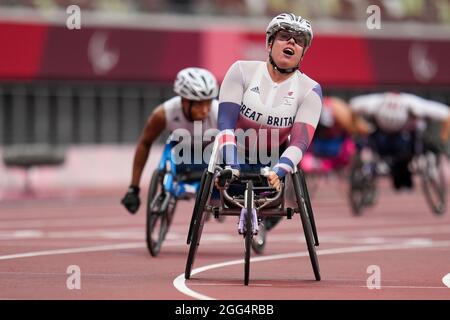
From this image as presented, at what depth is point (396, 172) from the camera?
72.8ft

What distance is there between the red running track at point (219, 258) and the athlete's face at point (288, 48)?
1722mm

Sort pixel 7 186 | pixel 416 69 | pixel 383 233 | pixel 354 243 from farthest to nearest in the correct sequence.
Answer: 1. pixel 416 69
2. pixel 7 186
3. pixel 383 233
4. pixel 354 243

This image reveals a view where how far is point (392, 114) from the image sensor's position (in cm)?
2159

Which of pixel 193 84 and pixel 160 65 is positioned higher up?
pixel 193 84

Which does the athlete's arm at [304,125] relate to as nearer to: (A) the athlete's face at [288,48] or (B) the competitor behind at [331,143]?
(A) the athlete's face at [288,48]

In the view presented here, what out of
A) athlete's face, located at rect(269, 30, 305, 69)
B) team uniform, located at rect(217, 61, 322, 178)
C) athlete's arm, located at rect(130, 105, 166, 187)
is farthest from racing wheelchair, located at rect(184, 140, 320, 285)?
athlete's arm, located at rect(130, 105, 166, 187)

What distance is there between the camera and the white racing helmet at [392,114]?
21594 mm

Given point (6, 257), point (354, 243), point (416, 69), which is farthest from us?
point (416, 69)

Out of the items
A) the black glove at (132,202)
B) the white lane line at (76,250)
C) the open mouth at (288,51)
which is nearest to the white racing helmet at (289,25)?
the open mouth at (288,51)

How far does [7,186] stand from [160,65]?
6969 mm

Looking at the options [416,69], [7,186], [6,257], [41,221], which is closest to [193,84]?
[6,257]

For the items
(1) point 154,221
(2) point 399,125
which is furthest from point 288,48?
(2) point 399,125
